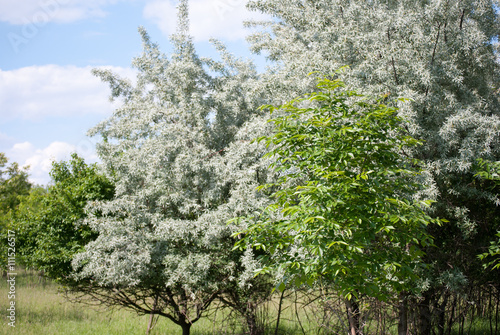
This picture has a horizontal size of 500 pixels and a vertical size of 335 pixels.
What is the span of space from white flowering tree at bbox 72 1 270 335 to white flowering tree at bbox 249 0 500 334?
1759mm

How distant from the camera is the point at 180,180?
8828 millimetres

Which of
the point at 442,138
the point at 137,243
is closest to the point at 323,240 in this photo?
the point at 442,138

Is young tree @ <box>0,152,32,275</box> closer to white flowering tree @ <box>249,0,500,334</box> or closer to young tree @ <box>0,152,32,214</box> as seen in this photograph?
young tree @ <box>0,152,32,214</box>

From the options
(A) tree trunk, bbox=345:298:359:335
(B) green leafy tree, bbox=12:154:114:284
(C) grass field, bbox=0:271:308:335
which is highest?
(B) green leafy tree, bbox=12:154:114:284

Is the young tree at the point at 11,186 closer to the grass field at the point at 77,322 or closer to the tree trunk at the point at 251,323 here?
the grass field at the point at 77,322

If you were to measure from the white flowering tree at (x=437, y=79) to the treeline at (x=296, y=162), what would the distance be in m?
0.04

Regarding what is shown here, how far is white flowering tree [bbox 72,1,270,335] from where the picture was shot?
848 centimetres

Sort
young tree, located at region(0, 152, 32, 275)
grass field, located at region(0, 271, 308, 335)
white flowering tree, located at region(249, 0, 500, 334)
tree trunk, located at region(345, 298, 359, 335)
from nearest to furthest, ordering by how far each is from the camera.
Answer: tree trunk, located at region(345, 298, 359, 335), white flowering tree, located at region(249, 0, 500, 334), grass field, located at region(0, 271, 308, 335), young tree, located at region(0, 152, 32, 275)

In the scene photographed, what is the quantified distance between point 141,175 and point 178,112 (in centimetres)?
165

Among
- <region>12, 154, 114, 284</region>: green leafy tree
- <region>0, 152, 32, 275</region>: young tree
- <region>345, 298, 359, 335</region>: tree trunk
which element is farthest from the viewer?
<region>0, 152, 32, 275</region>: young tree

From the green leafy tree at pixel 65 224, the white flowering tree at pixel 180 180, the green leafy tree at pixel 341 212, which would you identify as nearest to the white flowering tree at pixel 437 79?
the white flowering tree at pixel 180 180

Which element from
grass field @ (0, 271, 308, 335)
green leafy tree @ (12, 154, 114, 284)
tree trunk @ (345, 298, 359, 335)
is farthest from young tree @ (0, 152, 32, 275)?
tree trunk @ (345, 298, 359, 335)

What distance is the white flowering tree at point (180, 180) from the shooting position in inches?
334

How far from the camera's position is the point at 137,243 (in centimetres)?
887
